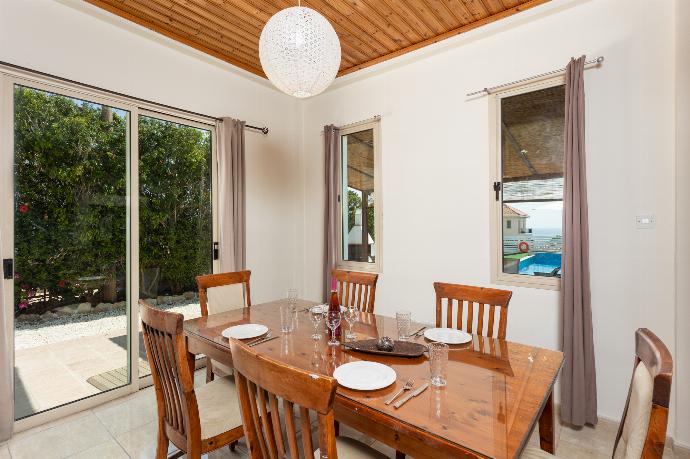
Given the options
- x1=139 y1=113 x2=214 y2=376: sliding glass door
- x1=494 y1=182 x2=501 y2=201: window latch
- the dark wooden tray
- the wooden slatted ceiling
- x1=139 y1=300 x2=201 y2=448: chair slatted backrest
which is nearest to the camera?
x1=139 y1=300 x2=201 y2=448: chair slatted backrest

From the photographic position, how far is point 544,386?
4.02 ft

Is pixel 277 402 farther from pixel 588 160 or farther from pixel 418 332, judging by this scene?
pixel 588 160

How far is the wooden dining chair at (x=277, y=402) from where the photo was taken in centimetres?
82

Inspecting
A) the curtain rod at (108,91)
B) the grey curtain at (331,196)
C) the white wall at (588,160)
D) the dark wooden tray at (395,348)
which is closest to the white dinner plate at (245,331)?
the dark wooden tray at (395,348)

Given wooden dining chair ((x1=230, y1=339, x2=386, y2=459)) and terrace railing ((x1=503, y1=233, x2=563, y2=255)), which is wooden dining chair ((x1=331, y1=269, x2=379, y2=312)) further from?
wooden dining chair ((x1=230, y1=339, x2=386, y2=459))

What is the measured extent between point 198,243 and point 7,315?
1.39 metres

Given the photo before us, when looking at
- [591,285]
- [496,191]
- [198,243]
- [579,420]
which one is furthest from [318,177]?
[579,420]

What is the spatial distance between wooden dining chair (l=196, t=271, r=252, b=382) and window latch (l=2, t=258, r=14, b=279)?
1095 millimetres

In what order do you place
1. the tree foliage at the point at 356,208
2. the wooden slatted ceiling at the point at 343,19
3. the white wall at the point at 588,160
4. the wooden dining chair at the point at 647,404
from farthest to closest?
1. the tree foliage at the point at 356,208
2. the wooden slatted ceiling at the point at 343,19
3. the white wall at the point at 588,160
4. the wooden dining chair at the point at 647,404

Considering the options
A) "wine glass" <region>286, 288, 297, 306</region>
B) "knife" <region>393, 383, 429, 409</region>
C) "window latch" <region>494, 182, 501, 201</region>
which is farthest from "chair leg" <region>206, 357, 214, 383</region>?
"window latch" <region>494, 182, 501, 201</region>

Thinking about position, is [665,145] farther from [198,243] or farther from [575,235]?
[198,243]

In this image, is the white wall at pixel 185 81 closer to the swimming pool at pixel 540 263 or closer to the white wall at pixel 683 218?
the swimming pool at pixel 540 263

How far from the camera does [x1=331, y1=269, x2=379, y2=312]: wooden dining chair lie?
8.05 ft

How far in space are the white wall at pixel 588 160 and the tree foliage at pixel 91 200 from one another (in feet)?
6.07
